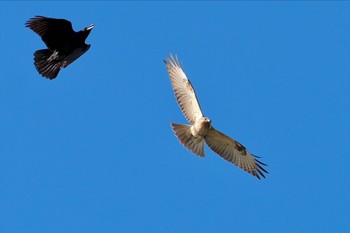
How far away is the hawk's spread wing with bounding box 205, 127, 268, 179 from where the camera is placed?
22.6 m

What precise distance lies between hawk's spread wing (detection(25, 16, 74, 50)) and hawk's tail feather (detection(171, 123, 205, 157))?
272 cm

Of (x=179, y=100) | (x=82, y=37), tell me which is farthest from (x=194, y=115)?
(x=82, y=37)

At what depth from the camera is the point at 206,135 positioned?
22484 millimetres

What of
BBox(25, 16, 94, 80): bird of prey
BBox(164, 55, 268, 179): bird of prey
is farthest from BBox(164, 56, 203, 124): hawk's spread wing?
BBox(25, 16, 94, 80): bird of prey

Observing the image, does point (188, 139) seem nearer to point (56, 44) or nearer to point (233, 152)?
point (233, 152)

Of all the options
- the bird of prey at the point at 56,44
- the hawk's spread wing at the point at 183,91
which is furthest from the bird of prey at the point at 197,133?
the bird of prey at the point at 56,44

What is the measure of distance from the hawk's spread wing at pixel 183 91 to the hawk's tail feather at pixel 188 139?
1.04 feet

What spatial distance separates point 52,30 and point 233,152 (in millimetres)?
4397

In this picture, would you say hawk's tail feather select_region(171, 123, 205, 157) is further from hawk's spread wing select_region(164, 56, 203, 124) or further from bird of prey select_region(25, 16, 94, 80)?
bird of prey select_region(25, 16, 94, 80)

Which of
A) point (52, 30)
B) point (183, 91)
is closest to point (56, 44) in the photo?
point (52, 30)

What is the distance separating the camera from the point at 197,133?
73.2 feet

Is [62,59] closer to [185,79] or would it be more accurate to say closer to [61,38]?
[61,38]

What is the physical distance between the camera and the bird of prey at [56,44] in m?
21.8

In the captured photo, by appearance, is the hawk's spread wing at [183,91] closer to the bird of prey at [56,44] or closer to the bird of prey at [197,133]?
the bird of prey at [197,133]
